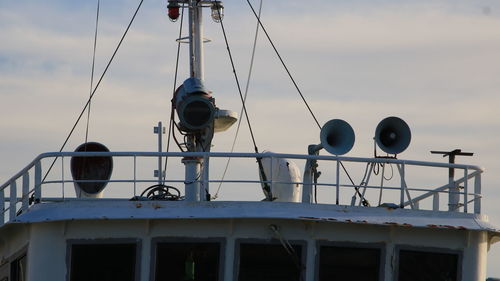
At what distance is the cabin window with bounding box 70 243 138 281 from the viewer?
21.6 meters

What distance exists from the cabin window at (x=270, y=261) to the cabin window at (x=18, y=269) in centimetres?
391

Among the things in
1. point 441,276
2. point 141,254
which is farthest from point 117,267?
point 441,276

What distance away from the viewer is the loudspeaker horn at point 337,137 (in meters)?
22.9

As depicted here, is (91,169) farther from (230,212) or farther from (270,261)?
(270,261)

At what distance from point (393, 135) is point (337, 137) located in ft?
3.34

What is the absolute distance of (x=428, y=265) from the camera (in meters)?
22.1

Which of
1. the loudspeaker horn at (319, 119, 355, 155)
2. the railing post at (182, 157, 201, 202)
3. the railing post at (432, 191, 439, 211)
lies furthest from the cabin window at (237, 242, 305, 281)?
the railing post at (432, 191, 439, 211)

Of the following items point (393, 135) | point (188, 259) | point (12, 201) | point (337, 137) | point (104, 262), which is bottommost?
point (104, 262)

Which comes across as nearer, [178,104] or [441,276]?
[441,276]

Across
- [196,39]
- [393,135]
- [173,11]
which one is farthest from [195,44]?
[393,135]

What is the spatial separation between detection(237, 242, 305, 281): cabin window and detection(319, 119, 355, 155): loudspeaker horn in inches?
83.7

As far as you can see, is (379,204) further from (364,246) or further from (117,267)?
(117,267)

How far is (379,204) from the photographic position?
2248 cm

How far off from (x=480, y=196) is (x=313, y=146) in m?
3.19
